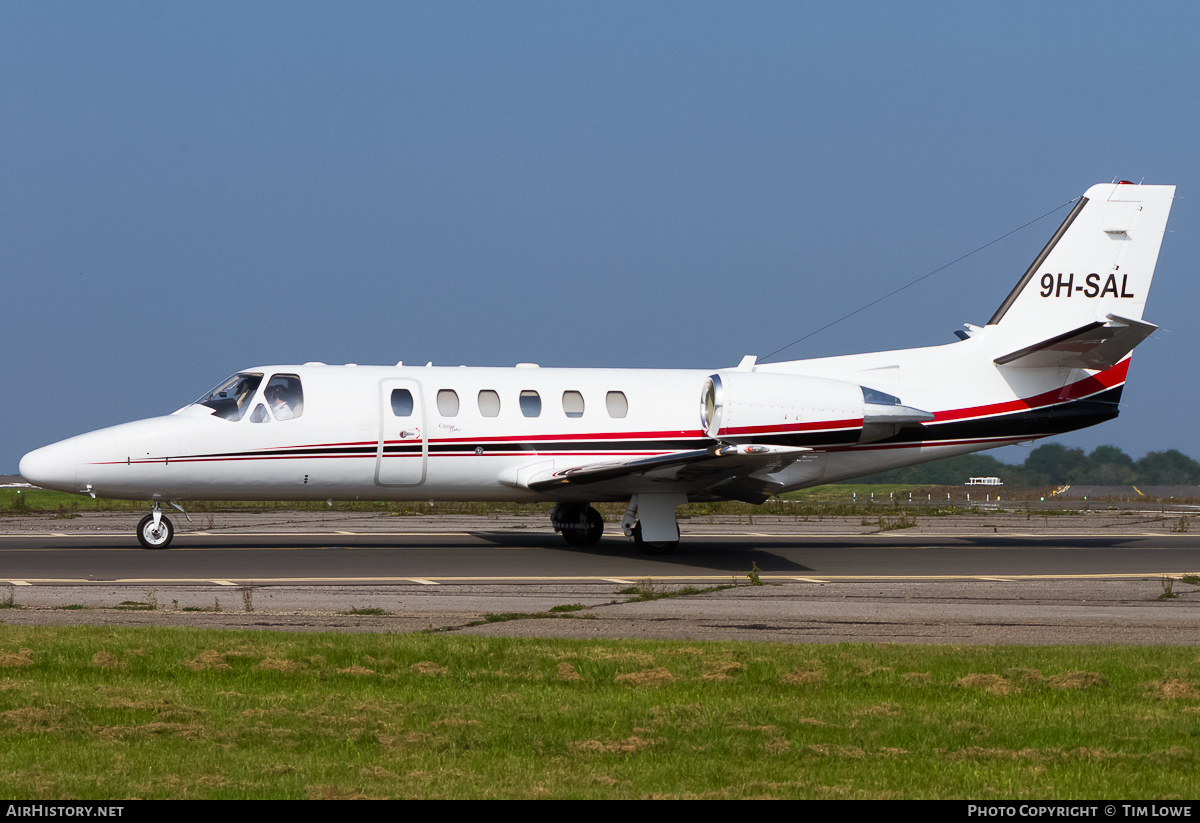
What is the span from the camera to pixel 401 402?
2134 centimetres

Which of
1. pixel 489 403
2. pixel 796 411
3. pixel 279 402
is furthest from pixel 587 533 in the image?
pixel 279 402

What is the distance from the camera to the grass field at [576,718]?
6.12m

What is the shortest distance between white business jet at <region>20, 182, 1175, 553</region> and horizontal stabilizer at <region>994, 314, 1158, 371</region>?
49 mm

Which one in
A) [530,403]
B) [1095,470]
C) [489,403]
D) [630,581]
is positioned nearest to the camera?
[630,581]

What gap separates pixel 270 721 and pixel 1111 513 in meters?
39.4

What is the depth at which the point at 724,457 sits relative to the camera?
18.6 m

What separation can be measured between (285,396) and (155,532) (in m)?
3.44

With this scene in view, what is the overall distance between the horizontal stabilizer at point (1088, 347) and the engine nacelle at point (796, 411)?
3.17m

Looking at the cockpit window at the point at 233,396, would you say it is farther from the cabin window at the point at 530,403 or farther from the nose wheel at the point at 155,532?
the cabin window at the point at 530,403

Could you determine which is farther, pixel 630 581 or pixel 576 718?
pixel 630 581

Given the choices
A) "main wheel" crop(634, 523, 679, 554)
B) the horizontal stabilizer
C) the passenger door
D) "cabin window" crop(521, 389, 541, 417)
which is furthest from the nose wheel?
the horizontal stabilizer

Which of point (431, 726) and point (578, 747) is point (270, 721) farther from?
point (578, 747)

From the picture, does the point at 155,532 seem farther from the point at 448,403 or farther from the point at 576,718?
the point at 576,718
